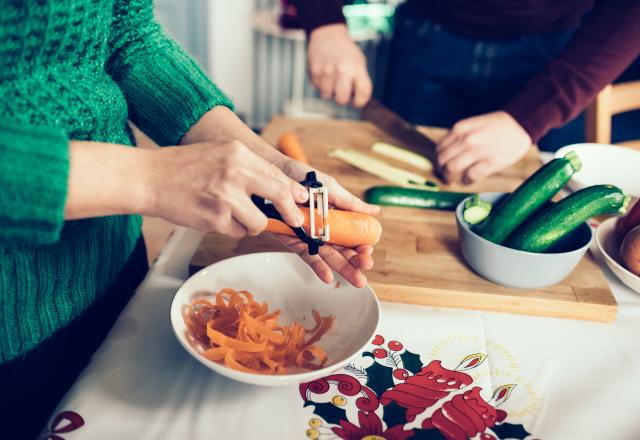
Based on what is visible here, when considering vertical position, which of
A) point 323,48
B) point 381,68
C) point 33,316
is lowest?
point 381,68

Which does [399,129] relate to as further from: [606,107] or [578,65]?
[606,107]

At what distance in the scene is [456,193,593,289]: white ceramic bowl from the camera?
0.92m

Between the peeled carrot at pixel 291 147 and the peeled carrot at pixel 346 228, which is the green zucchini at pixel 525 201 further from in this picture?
the peeled carrot at pixel 291 147

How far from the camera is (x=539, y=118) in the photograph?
141cm

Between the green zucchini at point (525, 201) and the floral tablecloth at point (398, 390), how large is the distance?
177 mm

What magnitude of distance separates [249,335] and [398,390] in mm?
229

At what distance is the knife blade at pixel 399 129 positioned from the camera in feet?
5.01

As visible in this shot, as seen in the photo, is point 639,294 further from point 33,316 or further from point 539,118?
point 33,316

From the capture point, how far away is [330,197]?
0.86 m

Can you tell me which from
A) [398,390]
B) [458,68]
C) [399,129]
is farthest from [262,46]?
[398,390]

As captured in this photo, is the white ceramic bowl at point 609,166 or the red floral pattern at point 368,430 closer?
the red floral pattern at point 368,430

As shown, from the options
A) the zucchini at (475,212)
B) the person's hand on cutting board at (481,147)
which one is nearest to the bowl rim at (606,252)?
the zucchini at (475,212)

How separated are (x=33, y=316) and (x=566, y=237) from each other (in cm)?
93

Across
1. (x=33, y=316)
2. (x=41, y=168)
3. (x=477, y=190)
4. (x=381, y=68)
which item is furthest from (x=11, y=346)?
(x=381, y=68)
